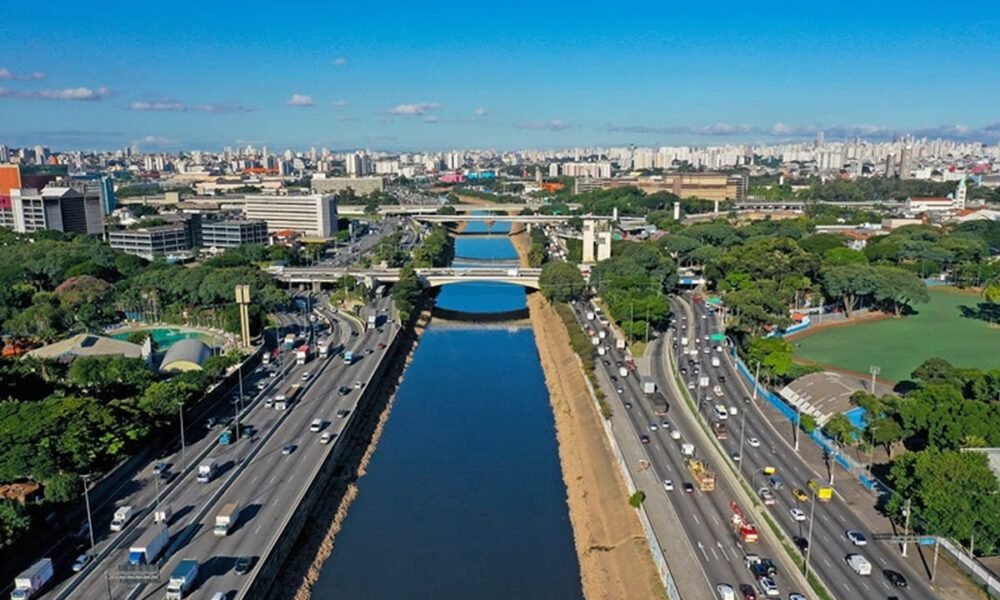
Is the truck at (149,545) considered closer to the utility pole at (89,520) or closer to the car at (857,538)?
the utility pole at (89,520)

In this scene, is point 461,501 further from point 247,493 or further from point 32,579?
point 32,579

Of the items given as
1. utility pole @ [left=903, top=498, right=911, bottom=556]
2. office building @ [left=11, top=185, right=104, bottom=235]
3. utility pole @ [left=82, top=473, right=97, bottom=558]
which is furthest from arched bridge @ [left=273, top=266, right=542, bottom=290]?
utility pole @ [left=903, top=498, right=911, bottom=556]

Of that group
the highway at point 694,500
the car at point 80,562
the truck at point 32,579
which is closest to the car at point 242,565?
the car at point 80,562

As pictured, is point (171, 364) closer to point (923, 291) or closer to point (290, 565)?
point (290, 565)

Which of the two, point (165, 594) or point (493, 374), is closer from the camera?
point (165, 594)

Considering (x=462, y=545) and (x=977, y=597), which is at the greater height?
(x=977, y=597)

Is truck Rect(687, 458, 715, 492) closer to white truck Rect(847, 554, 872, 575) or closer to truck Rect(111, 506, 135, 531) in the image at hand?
white truck Rect(847, 554, 872, 575)

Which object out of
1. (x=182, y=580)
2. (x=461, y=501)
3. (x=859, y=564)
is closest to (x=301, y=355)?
(x=461, y=501)

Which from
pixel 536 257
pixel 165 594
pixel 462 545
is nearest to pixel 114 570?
pixel 165 594
